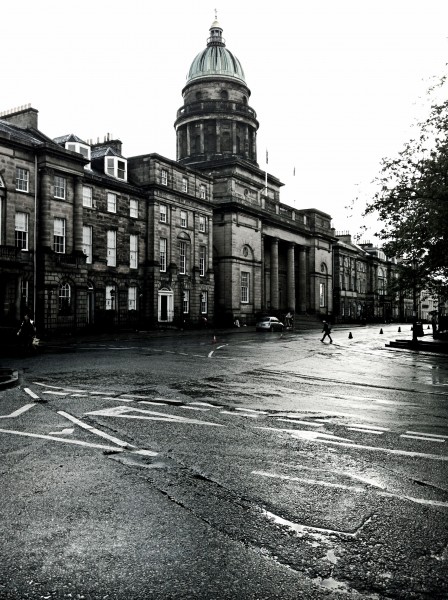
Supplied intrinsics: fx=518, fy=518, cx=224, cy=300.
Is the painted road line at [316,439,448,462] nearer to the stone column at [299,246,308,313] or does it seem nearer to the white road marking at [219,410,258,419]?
the white road marking at [219,410,258,419]

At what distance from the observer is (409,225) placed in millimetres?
24281

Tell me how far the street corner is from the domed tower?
185ft

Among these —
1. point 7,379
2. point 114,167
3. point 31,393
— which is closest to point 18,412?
point 31,393

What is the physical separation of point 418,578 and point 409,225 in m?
22.7

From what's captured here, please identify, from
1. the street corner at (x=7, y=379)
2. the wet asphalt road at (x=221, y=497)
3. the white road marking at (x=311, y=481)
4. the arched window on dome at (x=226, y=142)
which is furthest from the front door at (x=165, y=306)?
the white road marking at (x=311, y=481)

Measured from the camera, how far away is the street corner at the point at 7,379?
12.0 m

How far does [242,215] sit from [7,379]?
48608 millimetres

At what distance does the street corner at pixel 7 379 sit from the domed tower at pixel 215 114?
5647 cm

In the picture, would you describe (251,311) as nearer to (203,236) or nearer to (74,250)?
(203,236)

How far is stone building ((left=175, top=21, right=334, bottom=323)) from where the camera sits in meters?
57.8

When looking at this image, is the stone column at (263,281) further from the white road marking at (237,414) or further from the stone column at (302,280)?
the white road marking at (237,414)

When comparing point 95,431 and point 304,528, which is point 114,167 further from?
point 304,528

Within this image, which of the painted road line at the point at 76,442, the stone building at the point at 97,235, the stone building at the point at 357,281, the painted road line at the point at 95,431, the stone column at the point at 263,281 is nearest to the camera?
the painted road line at the point at 76,442

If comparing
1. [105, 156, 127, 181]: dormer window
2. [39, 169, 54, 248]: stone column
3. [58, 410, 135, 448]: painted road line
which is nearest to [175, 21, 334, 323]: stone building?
[105, 156, 127, 181]: dormer window
